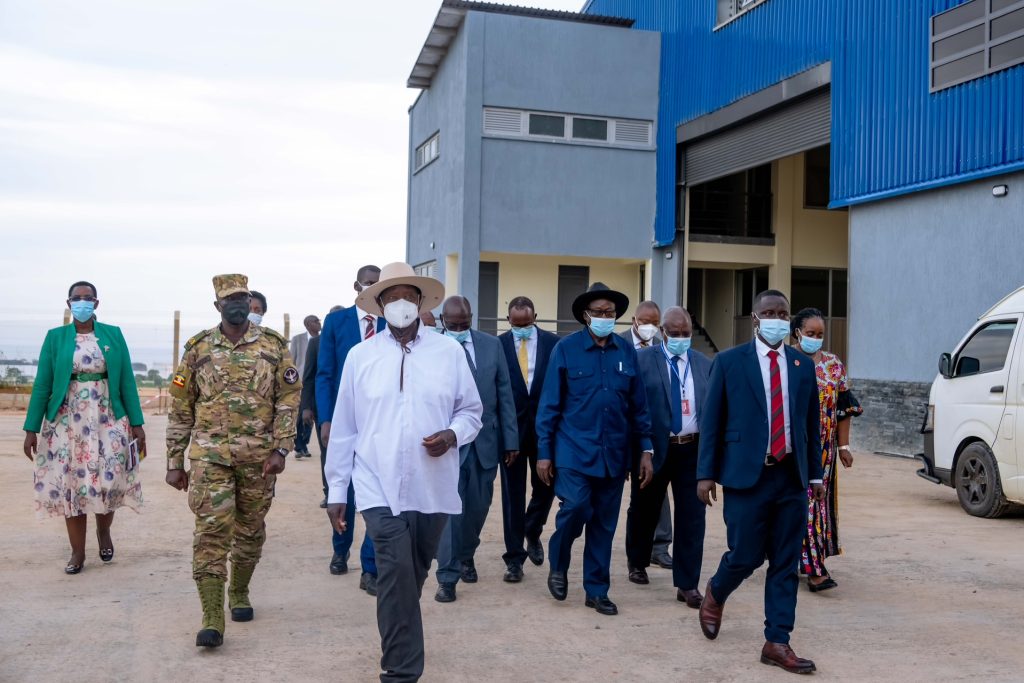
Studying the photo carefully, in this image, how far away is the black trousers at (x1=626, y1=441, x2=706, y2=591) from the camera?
21.5ft

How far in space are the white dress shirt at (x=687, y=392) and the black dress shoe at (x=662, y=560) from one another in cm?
140

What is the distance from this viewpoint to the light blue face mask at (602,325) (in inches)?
255

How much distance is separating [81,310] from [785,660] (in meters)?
5.14

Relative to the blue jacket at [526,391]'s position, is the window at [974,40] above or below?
above

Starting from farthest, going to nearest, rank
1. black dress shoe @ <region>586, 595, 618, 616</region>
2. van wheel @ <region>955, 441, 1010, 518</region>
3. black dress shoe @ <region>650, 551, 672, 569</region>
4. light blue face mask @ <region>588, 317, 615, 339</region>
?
van wheel @ <region>955, 441, 1010, 518</region>, black dress shoe @ <region>650, 551, 672, 569</region>, light blue face mask @ <region>588, 317, 615, 339</region>, black dress shoe @ <region>586, 595, 618, 616</region>

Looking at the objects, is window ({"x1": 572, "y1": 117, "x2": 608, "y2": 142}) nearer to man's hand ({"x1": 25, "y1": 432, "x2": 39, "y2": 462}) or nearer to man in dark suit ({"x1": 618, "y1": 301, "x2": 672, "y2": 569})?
man in dark suit ({"x1": 618, "y1": 301, "x2": 672, "y2": 569})

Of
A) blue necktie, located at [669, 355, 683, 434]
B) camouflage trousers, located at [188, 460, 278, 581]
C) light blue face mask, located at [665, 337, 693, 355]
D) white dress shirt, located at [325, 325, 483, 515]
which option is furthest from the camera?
light blue face mask, located at [665, 337, 693, 355]

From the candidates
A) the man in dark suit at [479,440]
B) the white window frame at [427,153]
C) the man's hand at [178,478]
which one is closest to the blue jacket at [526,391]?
the man in dark suit at [479,440]

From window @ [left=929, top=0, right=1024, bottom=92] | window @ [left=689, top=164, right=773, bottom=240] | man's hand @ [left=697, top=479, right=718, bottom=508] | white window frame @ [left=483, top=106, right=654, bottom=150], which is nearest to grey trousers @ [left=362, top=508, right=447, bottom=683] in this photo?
man's hand @ [left=697, top=479, right=718, bottom=508]

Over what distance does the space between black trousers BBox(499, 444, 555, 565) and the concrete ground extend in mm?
242

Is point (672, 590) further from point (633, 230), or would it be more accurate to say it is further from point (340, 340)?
point (633, 230)

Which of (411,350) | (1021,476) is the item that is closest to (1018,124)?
(1021,476)

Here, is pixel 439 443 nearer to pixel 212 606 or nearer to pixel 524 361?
pixel 212 606

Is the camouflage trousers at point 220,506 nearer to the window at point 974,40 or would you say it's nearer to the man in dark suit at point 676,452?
the man in dark suit at point 676,452
